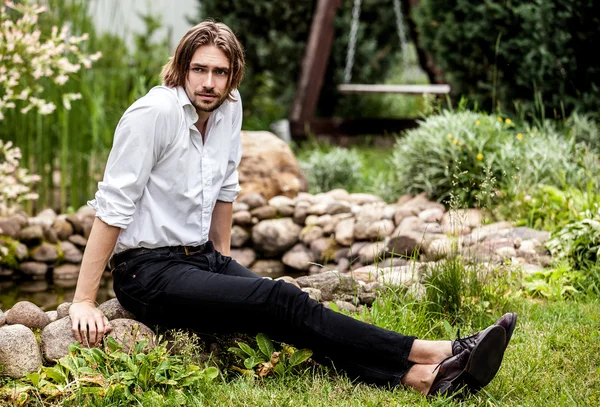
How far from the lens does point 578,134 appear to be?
5.53 m

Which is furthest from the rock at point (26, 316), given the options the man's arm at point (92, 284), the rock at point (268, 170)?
the rock at point (268, 170)

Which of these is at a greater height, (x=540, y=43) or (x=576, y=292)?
(x=540, y=43)

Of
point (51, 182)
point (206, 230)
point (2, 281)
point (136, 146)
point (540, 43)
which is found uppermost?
point (540, 43)

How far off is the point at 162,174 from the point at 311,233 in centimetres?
251

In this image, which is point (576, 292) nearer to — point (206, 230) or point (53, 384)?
point (206, 230)

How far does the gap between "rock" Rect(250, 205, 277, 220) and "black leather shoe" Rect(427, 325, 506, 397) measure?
2.96m

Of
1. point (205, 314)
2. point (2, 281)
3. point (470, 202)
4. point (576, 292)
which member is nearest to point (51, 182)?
point (2, 281)

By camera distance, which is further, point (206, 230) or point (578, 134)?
point (578, 134)

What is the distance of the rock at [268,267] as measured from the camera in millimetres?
5043

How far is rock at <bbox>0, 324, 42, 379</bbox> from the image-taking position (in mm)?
2449

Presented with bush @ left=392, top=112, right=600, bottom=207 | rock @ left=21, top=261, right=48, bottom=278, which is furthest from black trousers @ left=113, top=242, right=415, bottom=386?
rock @ left=21, top=261, right=48, bottom=278

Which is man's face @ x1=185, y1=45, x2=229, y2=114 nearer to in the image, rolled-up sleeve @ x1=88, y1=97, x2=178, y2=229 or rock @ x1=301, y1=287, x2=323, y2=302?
rolled-up sleeve @ x1=88, y1=97, x2=178, y2=229

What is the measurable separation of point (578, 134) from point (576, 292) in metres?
2.30

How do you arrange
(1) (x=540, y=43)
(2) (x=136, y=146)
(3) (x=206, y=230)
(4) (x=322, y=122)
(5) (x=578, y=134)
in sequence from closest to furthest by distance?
(2) (x=136, y=146), (3) (x=206, y=230), (5) (x=578, y=134), (1) (x=540, y=43), (4) (x=322, y=122)
